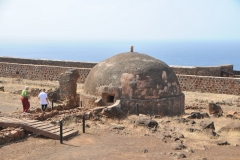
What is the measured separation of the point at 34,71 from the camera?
28.2m

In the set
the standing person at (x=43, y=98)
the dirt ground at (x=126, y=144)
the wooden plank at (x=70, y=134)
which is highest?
the standing person at (x=43, y=98)

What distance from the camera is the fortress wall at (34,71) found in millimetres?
27417

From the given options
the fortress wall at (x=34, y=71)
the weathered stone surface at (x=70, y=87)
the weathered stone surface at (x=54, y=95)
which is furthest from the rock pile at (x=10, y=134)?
the fortress wall at (x=34, y=71)

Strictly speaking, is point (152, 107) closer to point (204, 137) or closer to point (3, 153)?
point (204, 137)

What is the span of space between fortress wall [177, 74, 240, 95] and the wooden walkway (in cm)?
1391

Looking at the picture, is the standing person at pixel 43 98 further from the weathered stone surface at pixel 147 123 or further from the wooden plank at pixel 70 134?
the weathered stone surface at pixel 147 123

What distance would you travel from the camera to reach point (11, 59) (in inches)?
1303

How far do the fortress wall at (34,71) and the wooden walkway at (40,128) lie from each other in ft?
50.7

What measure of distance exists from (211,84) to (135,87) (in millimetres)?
9721

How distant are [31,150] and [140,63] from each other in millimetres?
7008

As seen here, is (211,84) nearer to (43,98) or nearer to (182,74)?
(182,74)

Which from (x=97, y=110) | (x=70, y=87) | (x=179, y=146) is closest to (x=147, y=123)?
(x=179, y=146)

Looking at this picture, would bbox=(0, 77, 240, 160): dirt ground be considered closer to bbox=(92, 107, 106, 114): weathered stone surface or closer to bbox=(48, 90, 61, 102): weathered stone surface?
bbox=(92, 107, 106, 114): weathered stone surface

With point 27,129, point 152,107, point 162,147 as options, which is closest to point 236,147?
point 162,147
